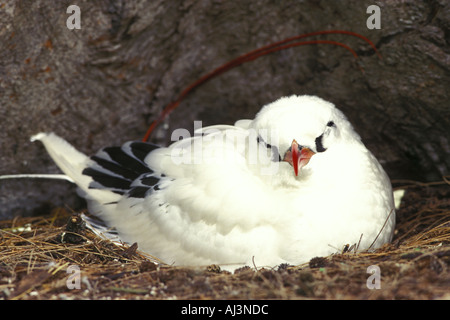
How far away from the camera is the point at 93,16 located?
3.94 m

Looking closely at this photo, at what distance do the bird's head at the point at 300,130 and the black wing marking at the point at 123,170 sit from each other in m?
0.97

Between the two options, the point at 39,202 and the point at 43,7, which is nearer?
the point at 43,7

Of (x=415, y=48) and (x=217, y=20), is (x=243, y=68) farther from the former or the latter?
(x=415, y=48)

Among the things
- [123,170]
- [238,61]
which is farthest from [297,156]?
[238,61]

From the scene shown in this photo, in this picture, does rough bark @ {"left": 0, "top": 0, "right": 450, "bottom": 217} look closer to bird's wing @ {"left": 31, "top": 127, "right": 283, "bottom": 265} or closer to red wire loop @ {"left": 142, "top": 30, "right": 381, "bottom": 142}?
red wire loop @ {"left": 142, "top": 30, "right": 381, "bottom": 142}

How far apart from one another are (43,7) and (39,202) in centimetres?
168

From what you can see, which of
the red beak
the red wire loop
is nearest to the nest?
the red beak

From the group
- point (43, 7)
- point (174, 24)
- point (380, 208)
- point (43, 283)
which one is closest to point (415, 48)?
point (380, 208)

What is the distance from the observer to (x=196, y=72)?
189 inches

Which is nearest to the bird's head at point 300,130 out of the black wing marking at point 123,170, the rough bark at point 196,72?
the rough bark at point 196,72

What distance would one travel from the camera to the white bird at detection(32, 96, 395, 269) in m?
3.22

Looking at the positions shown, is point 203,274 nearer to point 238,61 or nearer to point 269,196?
point 269,196
